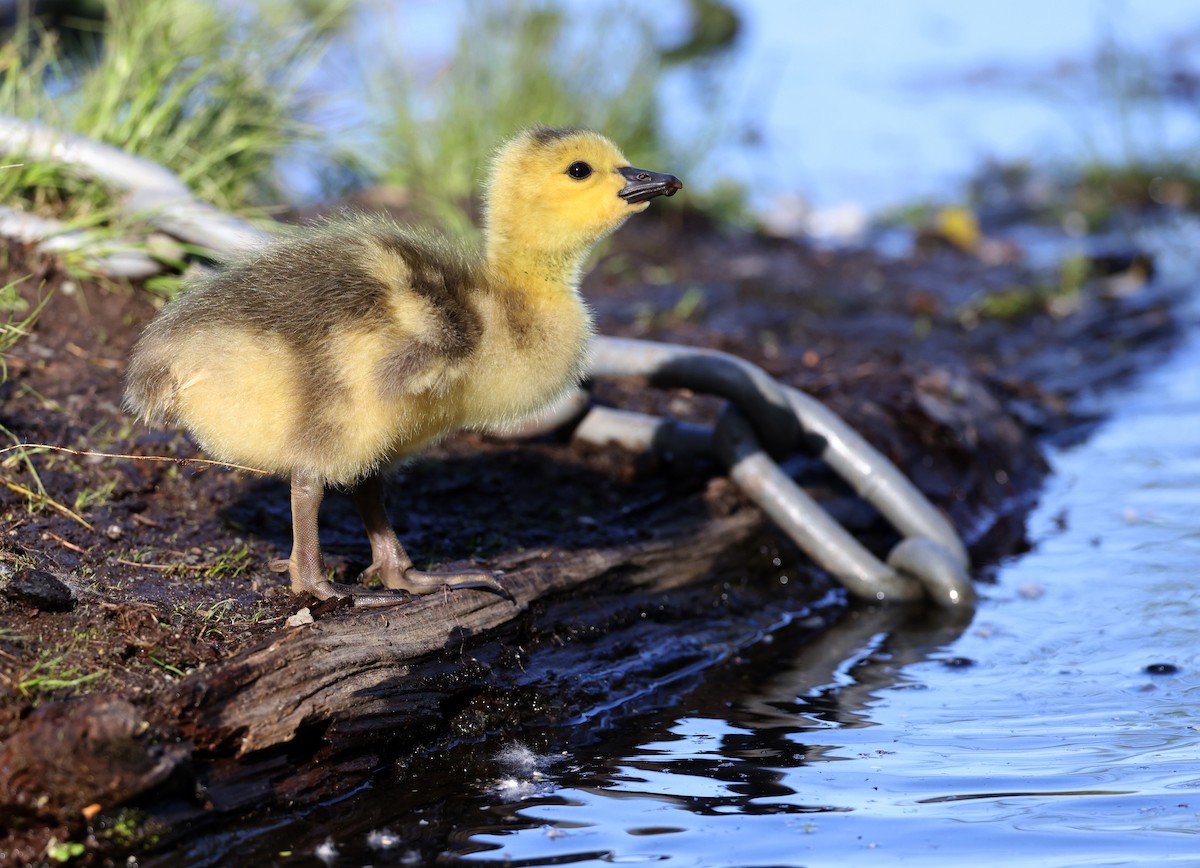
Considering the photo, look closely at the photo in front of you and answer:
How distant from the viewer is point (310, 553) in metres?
4.60

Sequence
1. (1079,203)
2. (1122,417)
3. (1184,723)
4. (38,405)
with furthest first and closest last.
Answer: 1. (1079,203)
2. (1122,417)
3. (38,405)
4. (1184,723)

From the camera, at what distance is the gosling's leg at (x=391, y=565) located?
4785 mm

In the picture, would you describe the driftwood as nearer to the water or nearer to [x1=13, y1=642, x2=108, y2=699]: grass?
[x1=13, y1=642, x2=108, y2=699]: grass

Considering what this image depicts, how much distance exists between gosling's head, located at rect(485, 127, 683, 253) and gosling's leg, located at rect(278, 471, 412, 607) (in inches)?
39.7

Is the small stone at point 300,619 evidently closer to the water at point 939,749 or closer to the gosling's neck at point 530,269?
the water at point 939,749

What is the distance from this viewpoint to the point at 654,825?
3961mm

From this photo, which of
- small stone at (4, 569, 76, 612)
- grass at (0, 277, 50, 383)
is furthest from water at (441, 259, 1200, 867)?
grass at (0, 277, 50, 383)

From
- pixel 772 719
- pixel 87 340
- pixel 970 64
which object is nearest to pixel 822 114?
pixel 970 64

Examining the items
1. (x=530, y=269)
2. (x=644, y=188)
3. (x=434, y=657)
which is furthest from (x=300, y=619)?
(x=644, y=188)

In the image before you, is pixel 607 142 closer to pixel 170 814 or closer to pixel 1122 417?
pixel 170 814

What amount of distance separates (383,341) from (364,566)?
1.03 m

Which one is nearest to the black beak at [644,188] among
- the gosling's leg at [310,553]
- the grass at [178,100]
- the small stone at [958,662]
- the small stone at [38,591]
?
the gosling's leg at [310,553]

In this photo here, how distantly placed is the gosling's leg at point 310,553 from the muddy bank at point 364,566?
63mm

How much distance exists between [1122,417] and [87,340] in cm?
558
